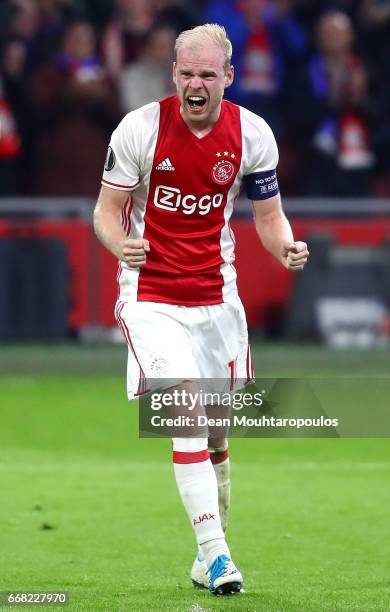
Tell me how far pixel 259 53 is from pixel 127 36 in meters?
1.39

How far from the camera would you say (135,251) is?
267 inches

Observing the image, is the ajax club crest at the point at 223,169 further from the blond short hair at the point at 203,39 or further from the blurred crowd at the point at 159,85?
the blurred crowd at the point at 159,85

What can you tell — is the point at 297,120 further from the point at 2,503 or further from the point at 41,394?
the point at 2,503

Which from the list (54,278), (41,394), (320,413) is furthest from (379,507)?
(54,278)

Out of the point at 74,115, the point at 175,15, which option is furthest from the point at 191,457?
the point at 175,15

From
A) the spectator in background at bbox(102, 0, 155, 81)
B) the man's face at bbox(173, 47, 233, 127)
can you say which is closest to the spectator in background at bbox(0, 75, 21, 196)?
the spectator in background at bbox(102, 0, 155, 81)

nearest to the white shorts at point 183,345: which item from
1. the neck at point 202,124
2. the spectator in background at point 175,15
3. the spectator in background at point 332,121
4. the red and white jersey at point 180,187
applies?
the red and white jersey at point 180,187

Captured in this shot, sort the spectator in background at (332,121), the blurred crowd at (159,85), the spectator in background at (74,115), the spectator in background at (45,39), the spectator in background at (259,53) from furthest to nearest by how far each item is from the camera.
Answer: the spectator in background at (332,121), the spectator in background at (259,53), the spectator in background at (45,39), the blurred crowd at (159,85), the spectator in background at (74,115)

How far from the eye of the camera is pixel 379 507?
933 centimetres

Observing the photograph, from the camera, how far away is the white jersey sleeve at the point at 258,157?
285 inches

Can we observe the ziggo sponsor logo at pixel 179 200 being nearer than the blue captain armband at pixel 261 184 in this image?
Yes

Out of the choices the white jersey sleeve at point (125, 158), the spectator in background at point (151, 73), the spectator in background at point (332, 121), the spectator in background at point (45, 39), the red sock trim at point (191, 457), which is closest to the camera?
the red sock trim at point (191, 457)

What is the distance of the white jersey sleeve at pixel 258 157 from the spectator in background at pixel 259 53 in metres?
8.99

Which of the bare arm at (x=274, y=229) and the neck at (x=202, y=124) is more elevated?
the neck at (x=202, y=124)
